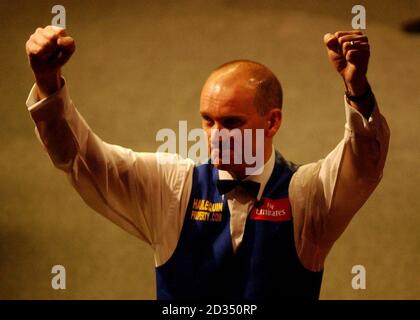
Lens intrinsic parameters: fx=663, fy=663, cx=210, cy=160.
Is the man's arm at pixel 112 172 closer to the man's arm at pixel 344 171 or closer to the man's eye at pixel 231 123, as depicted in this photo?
the man's eye at pixel 231 123

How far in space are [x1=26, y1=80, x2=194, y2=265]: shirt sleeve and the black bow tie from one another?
0.09 m

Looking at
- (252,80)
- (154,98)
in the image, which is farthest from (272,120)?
(154,98)

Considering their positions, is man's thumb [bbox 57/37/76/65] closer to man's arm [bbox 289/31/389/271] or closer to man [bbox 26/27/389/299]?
man [bbox 26/27/389/299]

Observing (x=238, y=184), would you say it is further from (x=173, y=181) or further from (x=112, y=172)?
(x=112, y=172)

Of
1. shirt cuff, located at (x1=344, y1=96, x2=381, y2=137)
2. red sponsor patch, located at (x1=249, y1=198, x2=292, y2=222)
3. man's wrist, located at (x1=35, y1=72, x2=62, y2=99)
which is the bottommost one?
red sponsor patch, located at (x1=249, y1=198, x2=292, y2=222)

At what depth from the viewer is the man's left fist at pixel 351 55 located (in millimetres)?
1434

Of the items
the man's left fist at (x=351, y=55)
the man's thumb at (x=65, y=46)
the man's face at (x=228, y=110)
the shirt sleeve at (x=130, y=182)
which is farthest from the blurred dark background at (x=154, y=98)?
the man's thumb at (x=65, y=46)

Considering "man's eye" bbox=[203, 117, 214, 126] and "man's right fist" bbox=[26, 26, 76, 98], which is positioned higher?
"man's right fist" bbox=[26, 26, 76, 98]

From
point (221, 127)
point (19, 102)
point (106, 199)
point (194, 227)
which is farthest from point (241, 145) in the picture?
point (19, 102)

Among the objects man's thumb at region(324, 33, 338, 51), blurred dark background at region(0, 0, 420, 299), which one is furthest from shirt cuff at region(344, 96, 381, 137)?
blurred dark background at region(0, 0, 420, 299)

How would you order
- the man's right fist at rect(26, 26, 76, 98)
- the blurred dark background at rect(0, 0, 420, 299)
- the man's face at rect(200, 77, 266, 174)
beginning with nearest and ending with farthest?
the man's right fist at rect(26, 26, 76, 98) → the man's face at rect(200, 77, 266, 174) → the blurred dark background at rect(0, 0, 420, 299)

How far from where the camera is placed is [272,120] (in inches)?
66.7

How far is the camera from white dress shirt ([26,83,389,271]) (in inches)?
59.6

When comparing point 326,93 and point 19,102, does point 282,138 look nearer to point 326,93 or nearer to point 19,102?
point 326,93
